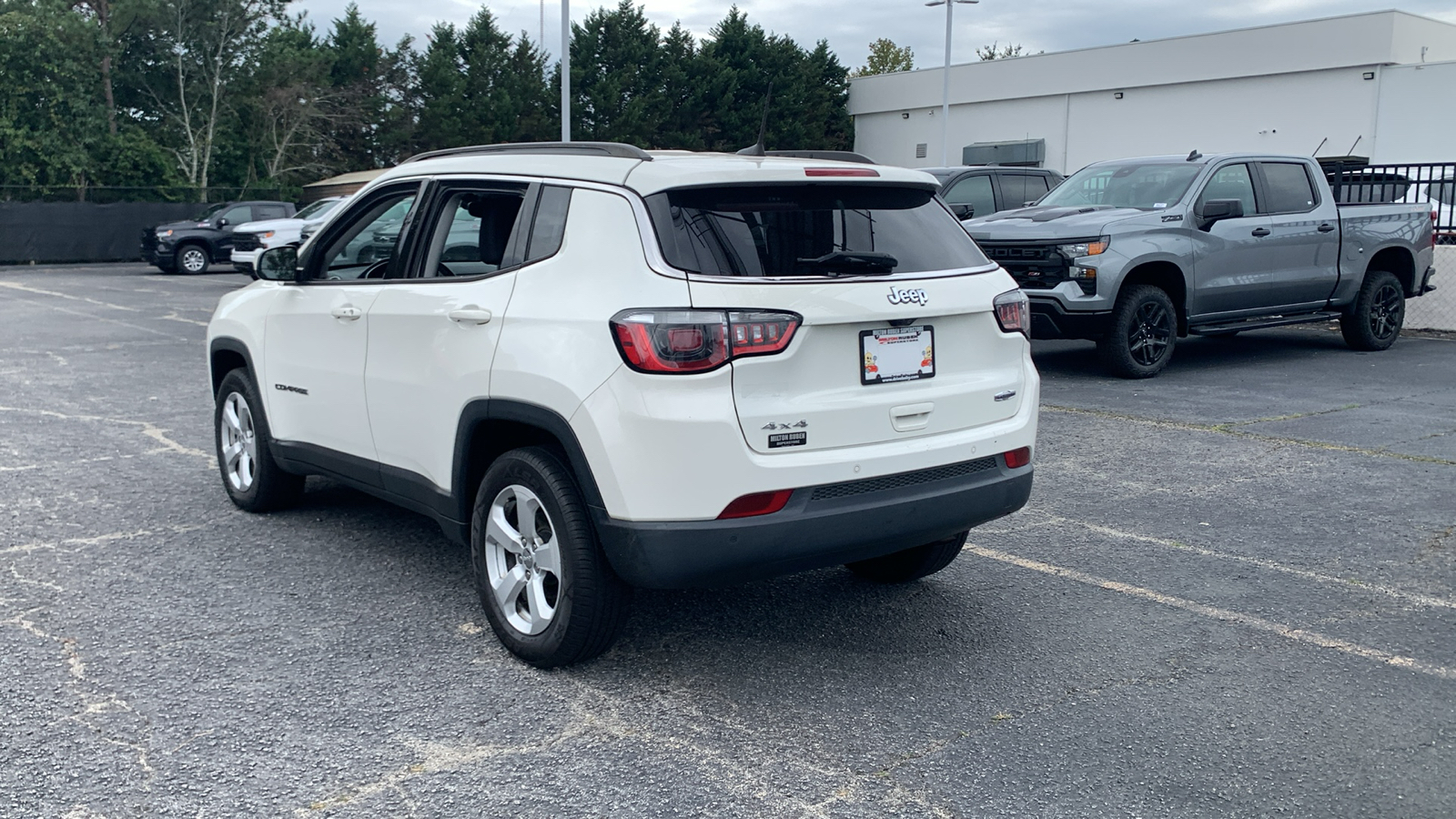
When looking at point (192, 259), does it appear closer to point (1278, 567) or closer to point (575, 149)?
point (575, 149)

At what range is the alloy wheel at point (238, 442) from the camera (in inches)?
239

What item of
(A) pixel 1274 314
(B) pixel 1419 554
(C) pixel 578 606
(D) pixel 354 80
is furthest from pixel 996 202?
(D) pixel 354 80

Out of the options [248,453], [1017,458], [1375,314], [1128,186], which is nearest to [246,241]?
[1128,186]

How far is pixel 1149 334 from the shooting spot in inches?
435

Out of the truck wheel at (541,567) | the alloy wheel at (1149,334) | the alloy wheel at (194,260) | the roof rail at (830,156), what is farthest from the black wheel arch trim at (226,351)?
the alloy wheel at (194,260)

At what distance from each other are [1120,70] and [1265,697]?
43.5 metres

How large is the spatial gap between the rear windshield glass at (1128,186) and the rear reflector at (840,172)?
25.5 feet

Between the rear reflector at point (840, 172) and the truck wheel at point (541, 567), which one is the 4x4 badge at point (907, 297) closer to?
the rear reflector at point (840, 172)

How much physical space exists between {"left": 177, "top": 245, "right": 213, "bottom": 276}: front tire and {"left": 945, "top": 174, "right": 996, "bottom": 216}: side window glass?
1933 centimetres

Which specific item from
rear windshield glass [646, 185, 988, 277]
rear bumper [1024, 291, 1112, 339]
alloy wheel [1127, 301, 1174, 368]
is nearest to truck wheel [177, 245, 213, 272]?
rear bumper [1024, 291, 1112, 339]

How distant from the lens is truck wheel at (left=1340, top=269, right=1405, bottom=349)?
42.0ft

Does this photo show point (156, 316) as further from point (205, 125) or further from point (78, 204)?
point (205, 125)

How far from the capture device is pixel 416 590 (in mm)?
4977

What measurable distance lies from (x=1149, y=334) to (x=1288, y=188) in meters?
2.43
